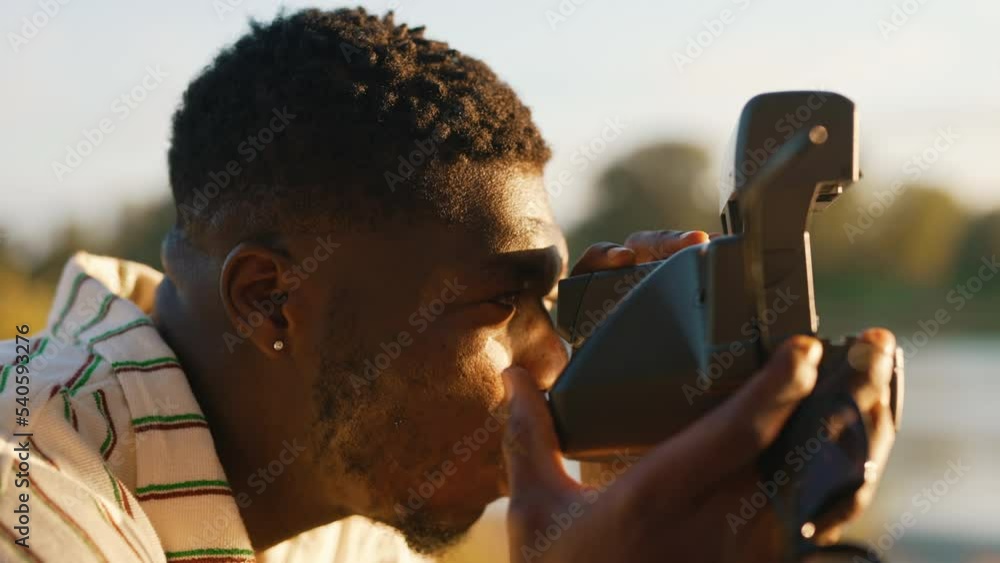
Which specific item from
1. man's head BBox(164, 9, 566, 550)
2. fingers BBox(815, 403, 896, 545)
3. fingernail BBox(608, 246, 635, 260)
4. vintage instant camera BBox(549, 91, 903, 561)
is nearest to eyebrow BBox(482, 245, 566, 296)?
man's head BBox(164, 9, 566, 550)

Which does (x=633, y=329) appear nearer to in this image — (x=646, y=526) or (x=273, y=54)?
(x=646, y=526)

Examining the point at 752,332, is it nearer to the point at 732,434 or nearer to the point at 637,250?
the point at 732,434

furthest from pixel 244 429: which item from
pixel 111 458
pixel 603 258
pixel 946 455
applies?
pixel 946 455

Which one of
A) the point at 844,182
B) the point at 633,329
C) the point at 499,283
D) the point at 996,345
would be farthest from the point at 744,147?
the point at 996,345

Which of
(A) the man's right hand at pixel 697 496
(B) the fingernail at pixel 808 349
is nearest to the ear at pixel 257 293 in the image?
(A) the man's right hand at pixel 697 496

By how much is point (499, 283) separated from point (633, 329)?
449 mm

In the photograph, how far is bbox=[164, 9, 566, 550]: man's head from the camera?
160 centimetres

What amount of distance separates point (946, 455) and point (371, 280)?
5.51 meters

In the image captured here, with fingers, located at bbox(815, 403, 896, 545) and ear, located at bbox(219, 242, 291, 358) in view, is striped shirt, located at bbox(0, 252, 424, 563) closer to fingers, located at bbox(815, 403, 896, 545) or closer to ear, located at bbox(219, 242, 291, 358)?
ear, located at bbox(219, 242, 291, 358)

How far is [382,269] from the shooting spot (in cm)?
160

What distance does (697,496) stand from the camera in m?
A: 1.04

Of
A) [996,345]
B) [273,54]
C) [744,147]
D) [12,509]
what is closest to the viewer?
[744,147]

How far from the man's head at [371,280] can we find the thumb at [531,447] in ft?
1.21

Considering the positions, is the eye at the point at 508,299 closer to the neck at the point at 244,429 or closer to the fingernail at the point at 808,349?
the neck at the point at 244,429
